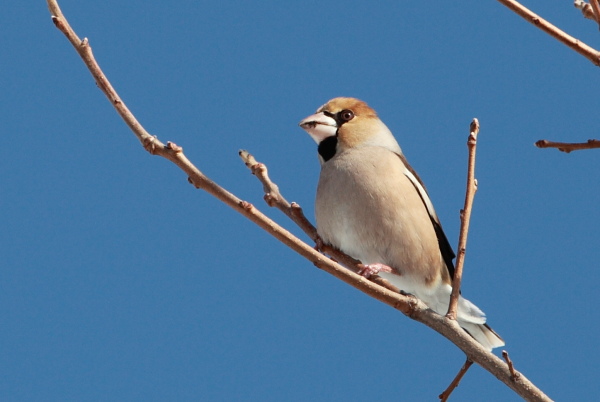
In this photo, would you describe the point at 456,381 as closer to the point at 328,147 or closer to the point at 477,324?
the point at 477,324

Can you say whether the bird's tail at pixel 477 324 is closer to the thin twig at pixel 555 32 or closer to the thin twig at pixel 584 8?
the thin twig at pixel 584 8

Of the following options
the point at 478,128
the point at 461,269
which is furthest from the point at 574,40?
the point at 461,269

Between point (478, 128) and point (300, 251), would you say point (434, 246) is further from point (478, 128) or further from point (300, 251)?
point (300, 251)

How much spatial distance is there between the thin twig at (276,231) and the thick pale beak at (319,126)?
84.1 inches

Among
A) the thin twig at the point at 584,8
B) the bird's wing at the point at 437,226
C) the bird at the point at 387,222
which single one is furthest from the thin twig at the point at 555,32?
the bird's wing at the point at 437,226

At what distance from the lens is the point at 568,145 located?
2240mm

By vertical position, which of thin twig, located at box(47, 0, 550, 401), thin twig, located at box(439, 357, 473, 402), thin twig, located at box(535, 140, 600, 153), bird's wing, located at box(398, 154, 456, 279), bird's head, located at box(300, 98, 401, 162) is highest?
bird's head, located at box(300, 98, 401, 162)

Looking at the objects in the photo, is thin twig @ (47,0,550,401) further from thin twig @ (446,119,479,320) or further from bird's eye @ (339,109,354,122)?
bird's eye @ (339,109,354,122)

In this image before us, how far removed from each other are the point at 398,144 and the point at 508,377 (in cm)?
307

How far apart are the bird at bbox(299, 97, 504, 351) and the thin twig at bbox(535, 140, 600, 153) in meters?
2.28

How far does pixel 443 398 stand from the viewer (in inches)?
119

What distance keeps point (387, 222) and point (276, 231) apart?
2050 millimetres

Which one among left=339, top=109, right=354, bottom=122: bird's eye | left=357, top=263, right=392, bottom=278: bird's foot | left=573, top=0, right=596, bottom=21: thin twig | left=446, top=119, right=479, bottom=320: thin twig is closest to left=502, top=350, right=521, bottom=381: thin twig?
left=446, top=119, right=479, bottom=320: thin twig

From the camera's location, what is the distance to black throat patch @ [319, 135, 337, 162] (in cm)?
522
